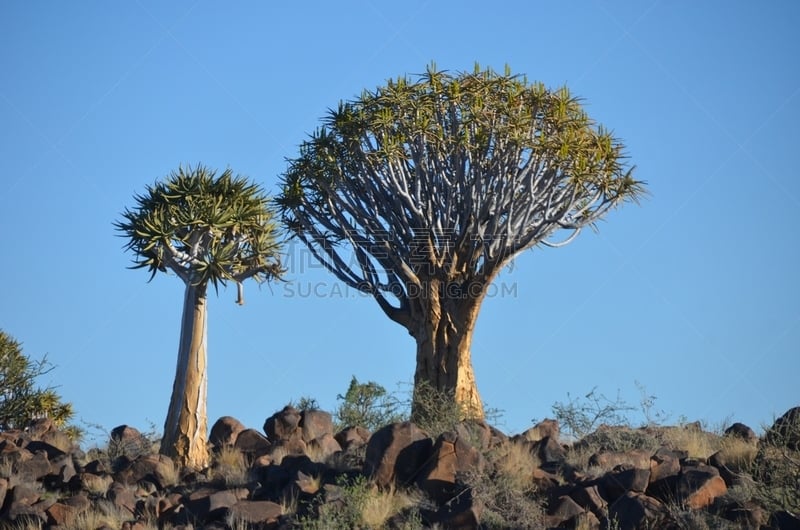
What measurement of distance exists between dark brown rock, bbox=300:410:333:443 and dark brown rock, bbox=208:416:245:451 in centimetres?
99

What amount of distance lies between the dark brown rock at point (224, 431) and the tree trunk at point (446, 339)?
9.08ft

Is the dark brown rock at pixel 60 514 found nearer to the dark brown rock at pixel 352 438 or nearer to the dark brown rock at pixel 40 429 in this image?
the dark brown rock at pixel 352 438

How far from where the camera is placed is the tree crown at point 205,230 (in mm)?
14367

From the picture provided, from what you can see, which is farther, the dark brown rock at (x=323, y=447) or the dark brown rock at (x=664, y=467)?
the dark brown rock at (x=323, y=447)

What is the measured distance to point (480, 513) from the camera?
33.5 feet

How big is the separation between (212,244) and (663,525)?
23.3 feet

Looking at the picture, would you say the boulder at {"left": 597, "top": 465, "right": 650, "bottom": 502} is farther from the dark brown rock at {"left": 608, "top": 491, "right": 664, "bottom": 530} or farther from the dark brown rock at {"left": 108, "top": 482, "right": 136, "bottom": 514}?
the dark brown rock at {"left": 108, "top": 482, "right": 136, "bottom": 514}

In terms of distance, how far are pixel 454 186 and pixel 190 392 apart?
16.0ft

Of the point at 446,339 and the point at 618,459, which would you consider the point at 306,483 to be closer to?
the point at 618,459

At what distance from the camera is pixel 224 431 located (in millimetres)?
14602

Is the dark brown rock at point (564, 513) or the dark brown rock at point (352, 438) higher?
the dark brown rock at point (352, 438)

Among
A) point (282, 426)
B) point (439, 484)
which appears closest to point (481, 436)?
point (439, 484)

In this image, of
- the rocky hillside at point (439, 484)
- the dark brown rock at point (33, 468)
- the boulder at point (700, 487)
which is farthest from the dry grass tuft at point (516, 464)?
the dark brown rock at point (33, 468)

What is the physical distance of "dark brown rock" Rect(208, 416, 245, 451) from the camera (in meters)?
14.5
